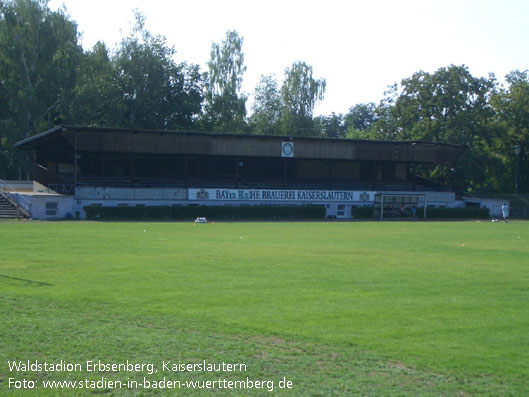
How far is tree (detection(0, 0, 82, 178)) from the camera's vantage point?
55.3 m

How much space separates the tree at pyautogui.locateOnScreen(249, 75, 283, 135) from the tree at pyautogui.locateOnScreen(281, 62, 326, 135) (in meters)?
2.01

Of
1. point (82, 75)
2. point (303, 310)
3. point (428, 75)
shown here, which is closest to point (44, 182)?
point (82, 75)

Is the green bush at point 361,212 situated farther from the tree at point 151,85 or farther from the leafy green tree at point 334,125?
the leafy green tree at point 334,125

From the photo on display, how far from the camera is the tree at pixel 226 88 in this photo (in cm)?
7212

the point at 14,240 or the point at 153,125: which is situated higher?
the point at 153,125

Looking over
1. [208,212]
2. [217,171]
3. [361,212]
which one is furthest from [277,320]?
[217,171]

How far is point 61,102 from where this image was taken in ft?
192

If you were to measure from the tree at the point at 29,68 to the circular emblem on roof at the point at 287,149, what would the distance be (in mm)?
25400

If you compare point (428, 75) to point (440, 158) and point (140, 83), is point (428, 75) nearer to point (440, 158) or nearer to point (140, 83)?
point (440, 158)

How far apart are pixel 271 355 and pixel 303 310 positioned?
2789mm

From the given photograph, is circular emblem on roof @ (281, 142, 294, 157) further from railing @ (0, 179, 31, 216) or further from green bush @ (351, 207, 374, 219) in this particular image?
railing @ (0, 179, 31, 216)

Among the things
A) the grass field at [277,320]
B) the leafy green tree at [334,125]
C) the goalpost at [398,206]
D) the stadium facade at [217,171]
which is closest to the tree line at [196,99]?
the stadium facade at [217,171]

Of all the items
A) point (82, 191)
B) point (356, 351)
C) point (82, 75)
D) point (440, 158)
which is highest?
point (82, 75)


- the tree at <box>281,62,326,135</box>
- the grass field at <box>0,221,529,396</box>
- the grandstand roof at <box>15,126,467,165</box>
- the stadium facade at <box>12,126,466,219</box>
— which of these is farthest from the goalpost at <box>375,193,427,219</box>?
the grass field at <box>0,221,529,396</box>
